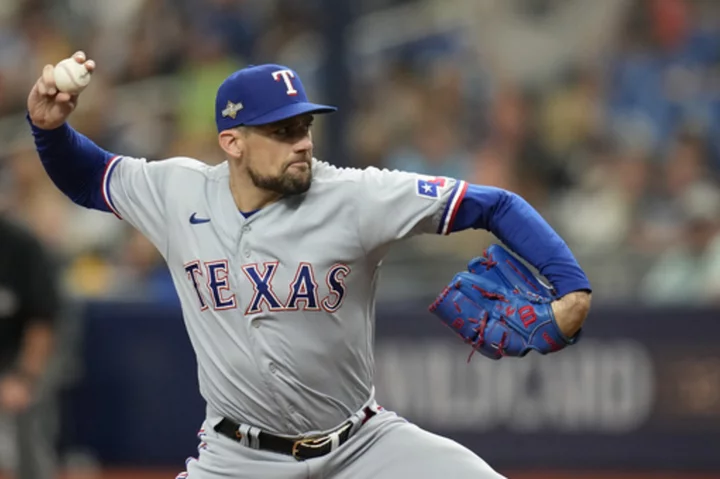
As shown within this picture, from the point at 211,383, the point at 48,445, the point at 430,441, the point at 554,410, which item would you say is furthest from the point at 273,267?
the point at 554,410

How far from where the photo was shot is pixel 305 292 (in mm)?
5082

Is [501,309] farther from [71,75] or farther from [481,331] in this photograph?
[71,75]

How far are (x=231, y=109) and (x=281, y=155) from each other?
0.91 ft

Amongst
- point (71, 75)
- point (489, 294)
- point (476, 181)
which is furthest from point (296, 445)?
A: point (476, 181)

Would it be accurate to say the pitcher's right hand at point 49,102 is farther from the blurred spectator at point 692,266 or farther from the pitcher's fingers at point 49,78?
the blurred spectator at point 692,266

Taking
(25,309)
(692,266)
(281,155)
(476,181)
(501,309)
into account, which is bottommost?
(692,266)

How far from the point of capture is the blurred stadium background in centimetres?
1003

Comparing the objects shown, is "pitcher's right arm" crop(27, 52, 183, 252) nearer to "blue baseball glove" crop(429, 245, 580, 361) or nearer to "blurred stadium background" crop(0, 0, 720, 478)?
"blue baseball glove" crop(429, 245, 580, 361)

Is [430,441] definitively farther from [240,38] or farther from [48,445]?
[240,38]

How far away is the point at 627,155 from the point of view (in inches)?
425

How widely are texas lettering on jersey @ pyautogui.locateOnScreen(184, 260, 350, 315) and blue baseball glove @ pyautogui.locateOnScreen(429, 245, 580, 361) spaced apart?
1.26 ft

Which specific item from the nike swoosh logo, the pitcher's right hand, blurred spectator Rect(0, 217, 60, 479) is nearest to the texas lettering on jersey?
the nike swoosh logo

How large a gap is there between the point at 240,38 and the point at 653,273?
15.1ft

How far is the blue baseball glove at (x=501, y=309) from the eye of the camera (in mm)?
4902
